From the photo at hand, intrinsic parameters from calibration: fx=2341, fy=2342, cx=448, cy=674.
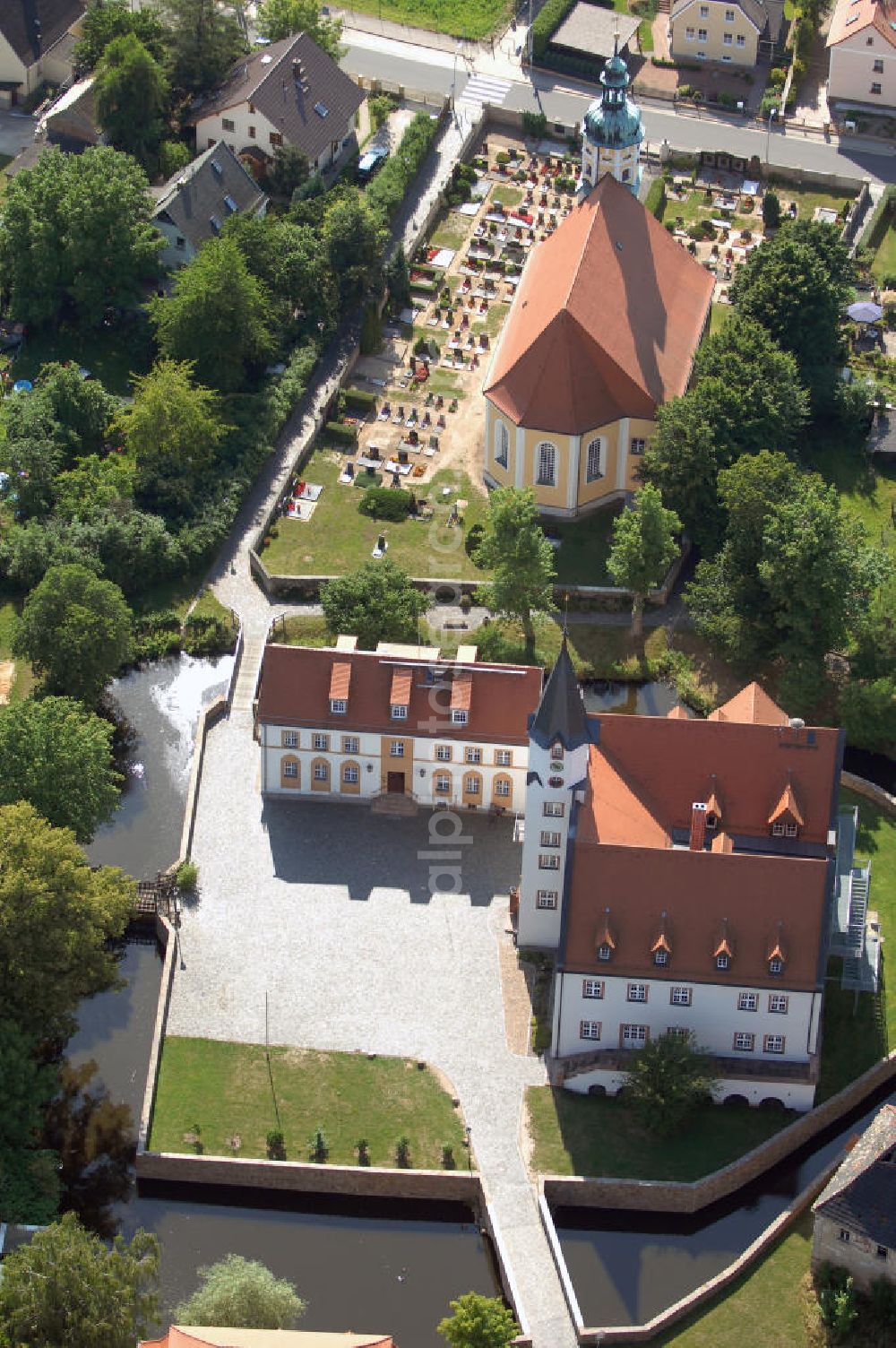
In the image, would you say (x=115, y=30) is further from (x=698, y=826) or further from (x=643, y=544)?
(x=698, y=826)

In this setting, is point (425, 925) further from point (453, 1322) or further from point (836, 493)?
point (836, 493)

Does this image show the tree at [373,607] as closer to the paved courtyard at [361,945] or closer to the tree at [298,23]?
the paved courtyard at [361,945]

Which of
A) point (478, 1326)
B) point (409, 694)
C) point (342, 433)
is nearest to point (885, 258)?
point (342, 433)

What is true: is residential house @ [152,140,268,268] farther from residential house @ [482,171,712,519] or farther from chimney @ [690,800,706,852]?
chimney @ [690,800,706,852]

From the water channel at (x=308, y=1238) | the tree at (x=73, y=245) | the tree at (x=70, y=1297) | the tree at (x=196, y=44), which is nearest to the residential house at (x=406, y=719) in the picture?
the water channel at (x=308, y=1238)

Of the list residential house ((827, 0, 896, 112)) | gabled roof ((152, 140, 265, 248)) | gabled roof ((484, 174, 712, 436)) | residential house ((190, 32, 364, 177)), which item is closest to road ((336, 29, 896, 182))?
residential house ((827, 0, 896, 112))

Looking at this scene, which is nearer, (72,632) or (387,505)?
(72,632)

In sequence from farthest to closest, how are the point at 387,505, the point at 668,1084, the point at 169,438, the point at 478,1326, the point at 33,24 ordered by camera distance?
the point at 33,24, the point at 387,505, the point at 169,438, the point at 668,1084, the point at 478,1326
